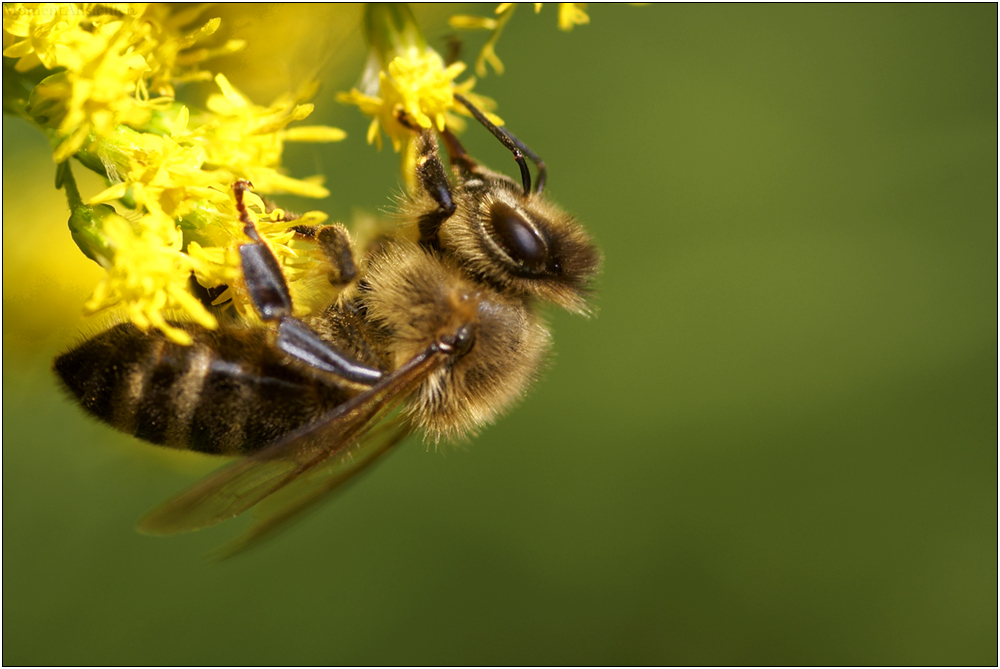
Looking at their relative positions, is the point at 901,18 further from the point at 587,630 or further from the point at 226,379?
the point at 226,379

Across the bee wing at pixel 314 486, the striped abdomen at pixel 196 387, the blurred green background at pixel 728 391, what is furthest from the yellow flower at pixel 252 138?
the blurred green background at pixel 728 391

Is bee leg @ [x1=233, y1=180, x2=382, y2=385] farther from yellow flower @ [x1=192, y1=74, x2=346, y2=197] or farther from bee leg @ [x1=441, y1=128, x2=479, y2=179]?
bee leg @ [x1=441, y1=128, x2=479, y2=179]

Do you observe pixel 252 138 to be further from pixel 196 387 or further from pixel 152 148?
pixel 196 387

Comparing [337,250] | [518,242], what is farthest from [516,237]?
[337,250]

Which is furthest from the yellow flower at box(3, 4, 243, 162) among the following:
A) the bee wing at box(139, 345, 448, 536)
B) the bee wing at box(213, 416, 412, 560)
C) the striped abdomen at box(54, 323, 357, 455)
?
the bee wing at box(213, 416, 412, 560)

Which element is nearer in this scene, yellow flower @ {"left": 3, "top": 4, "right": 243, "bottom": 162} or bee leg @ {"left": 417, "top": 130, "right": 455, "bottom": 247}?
yellow flower @ {"left": 3, "top": 4, "right": 243, "bottom": 162}
